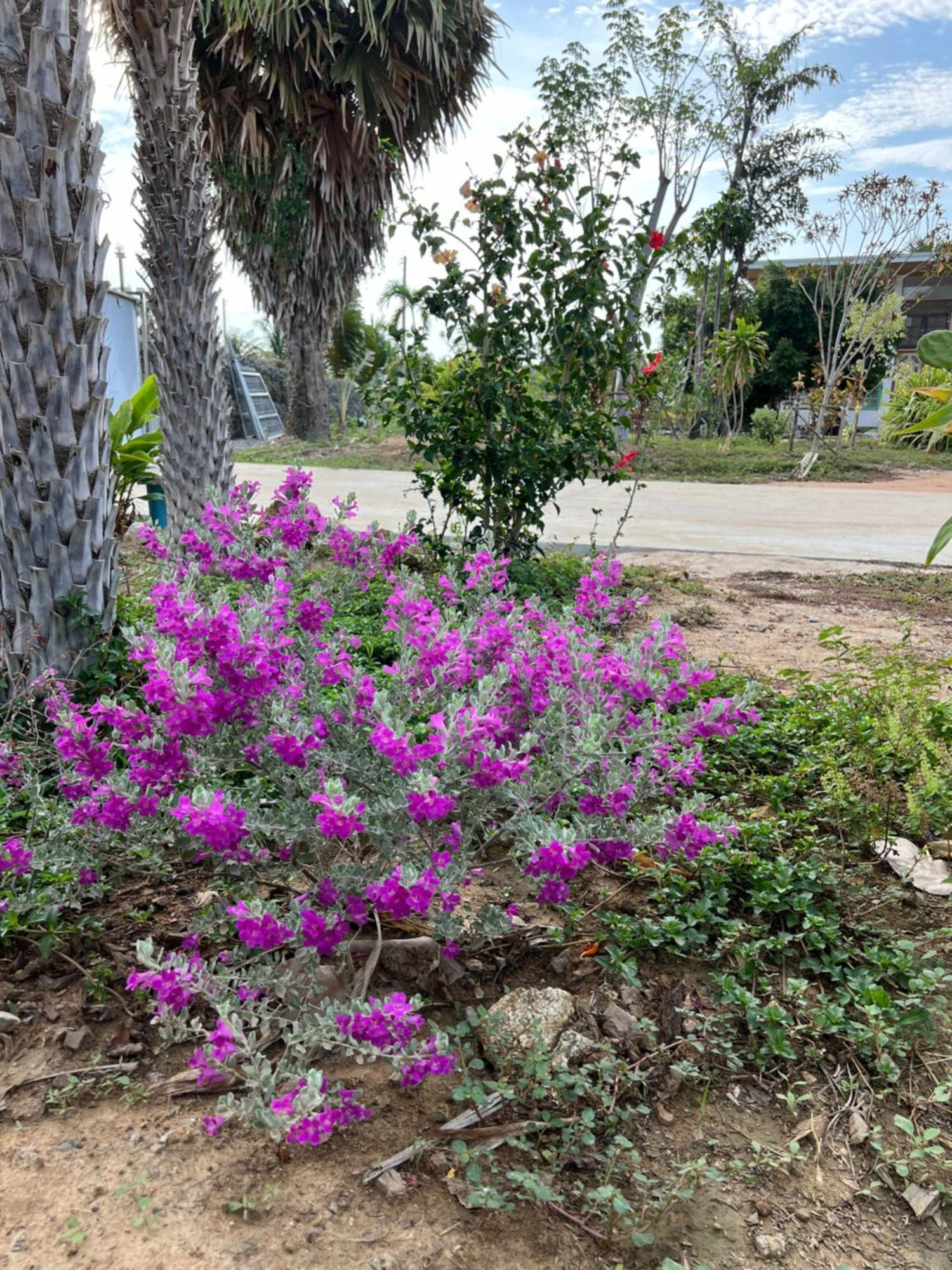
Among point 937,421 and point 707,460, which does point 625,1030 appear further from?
point 707,460

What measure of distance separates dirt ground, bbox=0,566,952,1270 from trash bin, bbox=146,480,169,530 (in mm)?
5503

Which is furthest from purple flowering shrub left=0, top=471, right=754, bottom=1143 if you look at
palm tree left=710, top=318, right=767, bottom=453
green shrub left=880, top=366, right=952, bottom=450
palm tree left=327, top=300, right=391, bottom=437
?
palm tree left=327, top=300, right=391, bottom=437

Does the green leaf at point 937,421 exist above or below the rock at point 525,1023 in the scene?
above

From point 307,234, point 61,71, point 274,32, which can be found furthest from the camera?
point 307,234

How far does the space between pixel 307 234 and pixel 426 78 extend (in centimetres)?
304

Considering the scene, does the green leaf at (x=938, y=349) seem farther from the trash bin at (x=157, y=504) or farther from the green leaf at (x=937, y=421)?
the trash bin at (x=157, y=504)

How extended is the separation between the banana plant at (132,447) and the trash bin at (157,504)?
1.01 ft

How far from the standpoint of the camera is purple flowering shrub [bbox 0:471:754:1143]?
5.03 feet

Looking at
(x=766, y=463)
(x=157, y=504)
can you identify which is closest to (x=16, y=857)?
(x=157, y=504)

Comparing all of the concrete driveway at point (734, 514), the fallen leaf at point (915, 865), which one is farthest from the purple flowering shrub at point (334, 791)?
the concrete driveway at point (734, 514)

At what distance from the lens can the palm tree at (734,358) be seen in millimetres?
19281

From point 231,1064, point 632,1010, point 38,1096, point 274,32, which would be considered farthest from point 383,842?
point 274,32

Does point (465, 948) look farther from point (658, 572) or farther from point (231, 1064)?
point (658, 572)

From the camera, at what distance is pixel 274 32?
10.6 meters
